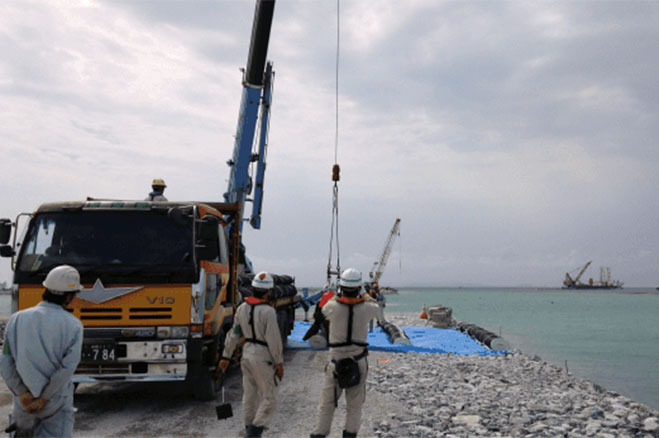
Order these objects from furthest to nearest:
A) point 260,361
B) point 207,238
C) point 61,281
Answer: point 207,238 < point 260,361 < point 61,281

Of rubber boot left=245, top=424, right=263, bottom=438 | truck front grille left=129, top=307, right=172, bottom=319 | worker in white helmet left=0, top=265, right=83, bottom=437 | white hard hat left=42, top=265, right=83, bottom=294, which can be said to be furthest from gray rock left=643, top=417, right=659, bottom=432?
white hard hat left=42, top=265, right=83, bottom=294

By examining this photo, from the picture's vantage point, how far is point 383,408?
29.9ft

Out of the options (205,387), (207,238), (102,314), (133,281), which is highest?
(207,238)

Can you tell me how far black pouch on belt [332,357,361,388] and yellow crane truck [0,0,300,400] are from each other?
104 inches

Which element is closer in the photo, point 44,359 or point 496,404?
point 44,359

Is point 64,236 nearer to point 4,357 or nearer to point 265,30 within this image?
point 4,357

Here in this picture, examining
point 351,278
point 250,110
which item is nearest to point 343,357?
point 351,278

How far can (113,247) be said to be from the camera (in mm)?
8055

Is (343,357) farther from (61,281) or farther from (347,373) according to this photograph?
(61,281)

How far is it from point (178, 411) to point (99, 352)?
174 centimetres

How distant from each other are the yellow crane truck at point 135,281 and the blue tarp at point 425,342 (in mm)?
7671

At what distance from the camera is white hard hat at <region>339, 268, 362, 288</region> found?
6.44 metres

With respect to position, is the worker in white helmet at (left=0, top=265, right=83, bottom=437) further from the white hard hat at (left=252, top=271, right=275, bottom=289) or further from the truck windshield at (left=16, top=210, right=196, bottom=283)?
the truck windshield at (left=16, top=210, right=196, bottom=283)

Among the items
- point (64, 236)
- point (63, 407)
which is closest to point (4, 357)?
point (63, 407)
